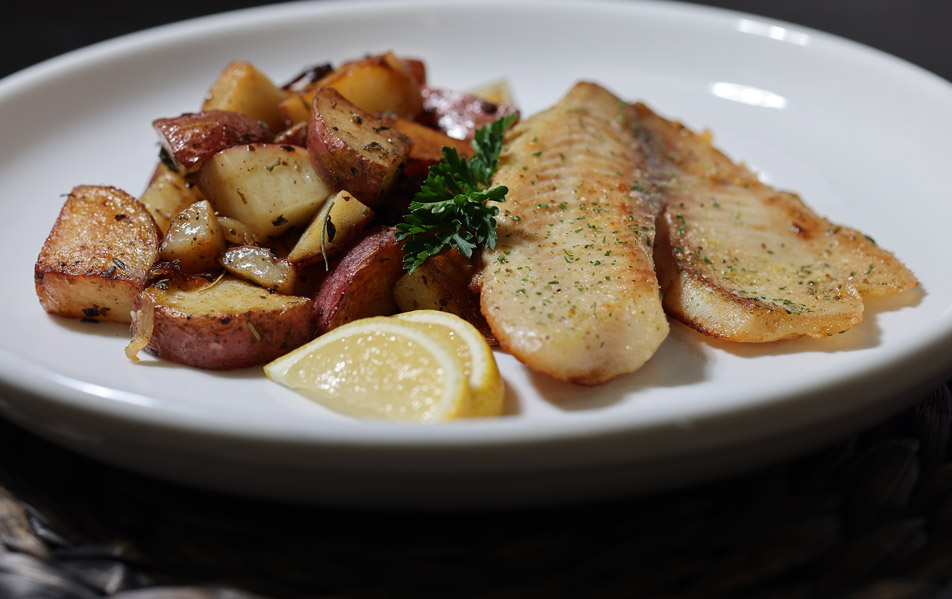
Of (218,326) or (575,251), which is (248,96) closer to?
(218,326)

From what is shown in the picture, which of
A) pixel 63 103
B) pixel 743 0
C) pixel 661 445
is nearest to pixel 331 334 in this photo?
pixel 661 445

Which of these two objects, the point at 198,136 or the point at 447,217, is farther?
the point at 198,136

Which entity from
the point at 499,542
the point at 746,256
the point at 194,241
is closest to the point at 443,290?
the point at 194,241

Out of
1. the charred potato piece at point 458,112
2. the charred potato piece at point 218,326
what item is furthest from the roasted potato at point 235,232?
the charred potato piece at point 458,112

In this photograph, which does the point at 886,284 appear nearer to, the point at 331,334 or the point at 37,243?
the point at 331,334

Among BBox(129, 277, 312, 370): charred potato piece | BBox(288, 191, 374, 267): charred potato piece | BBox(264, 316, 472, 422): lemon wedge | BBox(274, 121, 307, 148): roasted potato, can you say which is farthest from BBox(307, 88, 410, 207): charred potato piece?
BBox(264, 316, 472, 422): lemon wedge

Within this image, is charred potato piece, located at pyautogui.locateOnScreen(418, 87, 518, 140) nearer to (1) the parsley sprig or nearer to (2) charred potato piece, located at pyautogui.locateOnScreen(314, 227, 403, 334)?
(1) the parsley sprig

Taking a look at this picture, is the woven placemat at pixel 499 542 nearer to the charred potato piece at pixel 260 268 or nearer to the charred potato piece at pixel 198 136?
the charred potato piece at pixel 260 268

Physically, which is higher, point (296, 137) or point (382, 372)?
point (296, 137)
